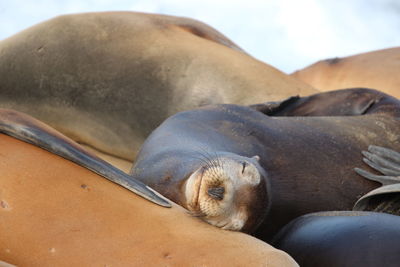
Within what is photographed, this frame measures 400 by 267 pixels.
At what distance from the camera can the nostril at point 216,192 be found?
2.43m

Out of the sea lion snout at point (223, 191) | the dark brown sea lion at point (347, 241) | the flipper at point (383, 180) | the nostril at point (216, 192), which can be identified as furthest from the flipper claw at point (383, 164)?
the nostril at point (216, 192)

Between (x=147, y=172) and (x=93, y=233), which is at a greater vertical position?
(x=93, y=233)

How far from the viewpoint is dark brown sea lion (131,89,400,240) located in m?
2.53

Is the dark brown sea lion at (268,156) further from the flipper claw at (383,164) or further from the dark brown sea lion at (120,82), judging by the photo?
the dark brown sea lion at (120,82)

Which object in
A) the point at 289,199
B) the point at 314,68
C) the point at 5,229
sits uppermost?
the point at 5,229

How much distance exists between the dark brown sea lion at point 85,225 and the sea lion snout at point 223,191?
0.08 m

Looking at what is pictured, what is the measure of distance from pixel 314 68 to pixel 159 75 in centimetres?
301

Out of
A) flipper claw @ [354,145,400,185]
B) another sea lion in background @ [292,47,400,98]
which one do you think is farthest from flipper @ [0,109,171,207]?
another sea lion in background @ [292,47,400,98]

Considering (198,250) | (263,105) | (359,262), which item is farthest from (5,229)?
(263,105)

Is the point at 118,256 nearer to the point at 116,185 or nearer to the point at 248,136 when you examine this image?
the point at 116,185

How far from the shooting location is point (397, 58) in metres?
7.71

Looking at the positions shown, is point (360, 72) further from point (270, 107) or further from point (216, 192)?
point (216, 192)

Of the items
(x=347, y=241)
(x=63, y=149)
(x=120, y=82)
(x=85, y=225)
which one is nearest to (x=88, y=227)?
(x=85, y=225)

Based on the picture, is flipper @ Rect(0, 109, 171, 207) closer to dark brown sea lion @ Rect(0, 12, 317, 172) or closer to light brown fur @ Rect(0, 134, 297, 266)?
light brown fur @ Rect(0, 134, 297, 266)
